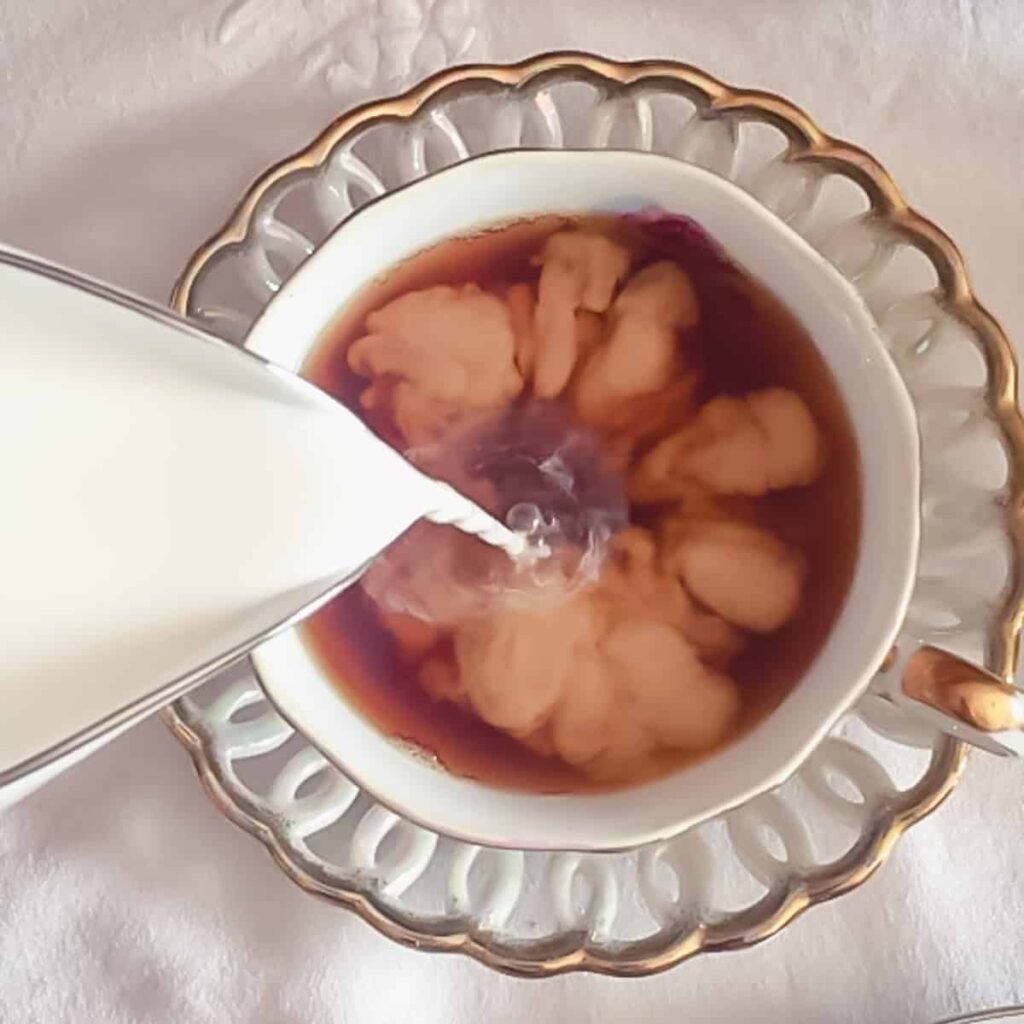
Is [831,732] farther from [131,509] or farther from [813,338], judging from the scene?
[131,509]

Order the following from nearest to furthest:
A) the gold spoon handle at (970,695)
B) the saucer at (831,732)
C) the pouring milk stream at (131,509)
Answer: the pouring milk stream at (131,509) < the gold spoon handle at (970,695) < the saucer at (831,732)

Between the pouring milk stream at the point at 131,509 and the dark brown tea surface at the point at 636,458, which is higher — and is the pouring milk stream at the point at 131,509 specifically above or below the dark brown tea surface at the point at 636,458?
above

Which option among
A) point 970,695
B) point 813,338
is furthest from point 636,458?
point 970,695

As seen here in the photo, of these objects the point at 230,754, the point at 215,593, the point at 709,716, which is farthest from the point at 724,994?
the point at 215,593

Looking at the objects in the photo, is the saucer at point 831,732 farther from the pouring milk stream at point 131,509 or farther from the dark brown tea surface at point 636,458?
the pouring milk stream at point 131,509

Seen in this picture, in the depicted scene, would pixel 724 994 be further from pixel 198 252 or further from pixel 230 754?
pixel 198 252

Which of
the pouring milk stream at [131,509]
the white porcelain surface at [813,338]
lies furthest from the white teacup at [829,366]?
the pouring milk stream at [131,509]
